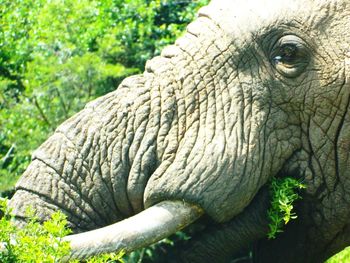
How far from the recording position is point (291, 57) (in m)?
6.38

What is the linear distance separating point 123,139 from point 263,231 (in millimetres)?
1005

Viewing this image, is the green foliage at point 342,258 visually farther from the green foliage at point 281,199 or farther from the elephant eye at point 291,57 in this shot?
the elephant eye at point 291,57

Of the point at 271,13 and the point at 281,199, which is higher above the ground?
the point at 271,13

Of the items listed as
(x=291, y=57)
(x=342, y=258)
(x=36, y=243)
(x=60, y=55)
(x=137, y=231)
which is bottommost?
(x=342, y=258)

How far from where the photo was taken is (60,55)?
10.2 m

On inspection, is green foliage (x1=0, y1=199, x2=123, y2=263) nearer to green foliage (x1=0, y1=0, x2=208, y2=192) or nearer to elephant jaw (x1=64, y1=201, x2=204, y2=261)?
elephant jaw (x1=64, y1=201, x2=204, y2=261)

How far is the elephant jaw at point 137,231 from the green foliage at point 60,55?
351 centimetres

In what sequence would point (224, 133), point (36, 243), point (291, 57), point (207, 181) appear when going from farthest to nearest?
point (291, 57)
point (224, 133)
point (207, 181)
point (36, 243)

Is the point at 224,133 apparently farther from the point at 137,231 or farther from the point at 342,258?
the point at 342,258

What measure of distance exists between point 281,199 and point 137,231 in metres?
0.91

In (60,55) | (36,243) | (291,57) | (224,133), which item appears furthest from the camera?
(60,55)

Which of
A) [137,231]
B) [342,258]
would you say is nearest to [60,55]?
[342,258]

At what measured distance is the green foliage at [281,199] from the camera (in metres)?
6.25

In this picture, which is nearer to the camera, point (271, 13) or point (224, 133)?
point (224, 133)
